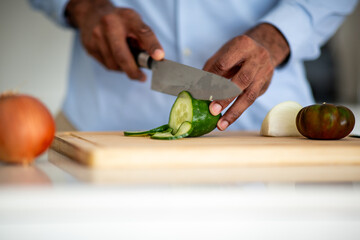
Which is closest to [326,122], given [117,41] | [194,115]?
[194,115]

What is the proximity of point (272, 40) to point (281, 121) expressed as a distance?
0.98ft

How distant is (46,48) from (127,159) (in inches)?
112

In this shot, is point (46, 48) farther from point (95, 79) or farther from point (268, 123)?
point (268, 123)

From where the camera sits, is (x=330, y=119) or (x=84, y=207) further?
(x=330, y=119)

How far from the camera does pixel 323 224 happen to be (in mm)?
748

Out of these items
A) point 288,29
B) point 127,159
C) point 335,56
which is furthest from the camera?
point 335,56

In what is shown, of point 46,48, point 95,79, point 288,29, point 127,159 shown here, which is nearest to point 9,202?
point 127,159

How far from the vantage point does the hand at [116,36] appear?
1.50m

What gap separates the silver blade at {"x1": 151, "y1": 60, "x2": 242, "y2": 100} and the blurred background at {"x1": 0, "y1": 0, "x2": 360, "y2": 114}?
2.09m

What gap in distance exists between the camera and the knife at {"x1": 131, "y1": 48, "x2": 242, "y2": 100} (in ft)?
4.26

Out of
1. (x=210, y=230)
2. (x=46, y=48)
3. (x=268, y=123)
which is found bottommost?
(x=210, y=230)

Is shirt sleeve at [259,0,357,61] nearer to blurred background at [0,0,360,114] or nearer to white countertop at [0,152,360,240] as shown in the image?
white countertop at [0,152,360,240]

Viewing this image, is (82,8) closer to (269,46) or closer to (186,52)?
(186,52)

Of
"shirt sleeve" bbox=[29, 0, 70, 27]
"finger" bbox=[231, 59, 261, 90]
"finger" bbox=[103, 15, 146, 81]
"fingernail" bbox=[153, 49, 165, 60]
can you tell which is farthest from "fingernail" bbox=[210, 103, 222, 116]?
"shirt sleeve" bbox=[29, 0, 70, 27]
